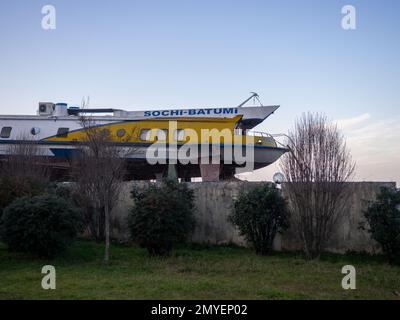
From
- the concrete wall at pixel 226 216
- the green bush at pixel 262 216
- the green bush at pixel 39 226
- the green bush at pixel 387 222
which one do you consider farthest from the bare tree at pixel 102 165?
the green bush at pixel 387 222

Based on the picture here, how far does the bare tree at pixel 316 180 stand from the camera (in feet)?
42.6

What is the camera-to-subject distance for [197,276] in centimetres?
1037

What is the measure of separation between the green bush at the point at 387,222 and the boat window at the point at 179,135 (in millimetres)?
10395

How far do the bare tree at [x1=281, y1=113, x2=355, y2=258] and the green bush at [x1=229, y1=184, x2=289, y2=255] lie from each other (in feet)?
2.03

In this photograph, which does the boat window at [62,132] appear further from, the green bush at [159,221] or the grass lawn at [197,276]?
the green bush at [159,221]

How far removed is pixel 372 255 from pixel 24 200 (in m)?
9.49

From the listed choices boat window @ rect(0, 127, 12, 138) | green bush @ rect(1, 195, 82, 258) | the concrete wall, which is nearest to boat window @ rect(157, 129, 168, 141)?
the concrete wall

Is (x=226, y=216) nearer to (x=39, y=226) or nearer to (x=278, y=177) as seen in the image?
(x=278, y=177)

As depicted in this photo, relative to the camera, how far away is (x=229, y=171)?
74.9 ft

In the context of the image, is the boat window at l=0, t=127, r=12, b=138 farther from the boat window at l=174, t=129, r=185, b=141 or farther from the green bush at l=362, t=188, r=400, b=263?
the green bush at l=362, t=188, r=400, b=263
